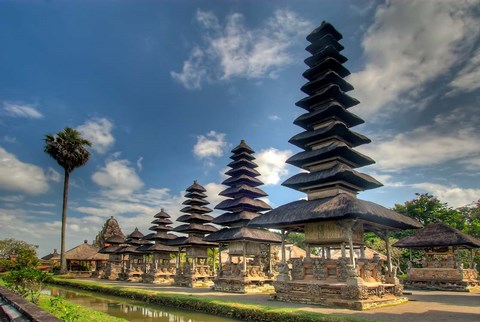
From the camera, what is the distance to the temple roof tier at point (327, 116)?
20000 mm

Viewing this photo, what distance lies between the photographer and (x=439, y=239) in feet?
85.0

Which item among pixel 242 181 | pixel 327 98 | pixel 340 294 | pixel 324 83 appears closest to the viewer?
pixel 340 294

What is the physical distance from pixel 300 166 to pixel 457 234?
47.8 ft

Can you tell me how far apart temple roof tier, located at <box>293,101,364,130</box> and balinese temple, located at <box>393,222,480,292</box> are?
12.3 metres

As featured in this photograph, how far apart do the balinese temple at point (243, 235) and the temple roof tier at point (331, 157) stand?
6.91 meters

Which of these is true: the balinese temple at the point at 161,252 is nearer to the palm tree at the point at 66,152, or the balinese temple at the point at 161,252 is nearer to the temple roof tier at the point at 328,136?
the palm tree at the point at 66,152

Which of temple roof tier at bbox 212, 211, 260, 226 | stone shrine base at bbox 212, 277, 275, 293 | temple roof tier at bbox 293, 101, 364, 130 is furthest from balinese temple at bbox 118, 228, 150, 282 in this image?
temple roof tier at bbox 293, 101, 364, 130

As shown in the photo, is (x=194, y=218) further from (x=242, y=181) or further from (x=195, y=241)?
(x=242, y=181)

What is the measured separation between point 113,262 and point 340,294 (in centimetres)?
3780

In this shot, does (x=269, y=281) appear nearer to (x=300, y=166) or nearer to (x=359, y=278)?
(x=300, y=166)

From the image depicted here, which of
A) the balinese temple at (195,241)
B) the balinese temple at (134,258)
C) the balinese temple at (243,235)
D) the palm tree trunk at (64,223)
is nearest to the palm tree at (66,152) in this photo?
the palm tree trunk at (64,223)

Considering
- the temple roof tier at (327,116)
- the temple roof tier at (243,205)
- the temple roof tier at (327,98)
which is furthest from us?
the temple roof tier at (243,205)

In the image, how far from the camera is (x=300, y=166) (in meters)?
20.7

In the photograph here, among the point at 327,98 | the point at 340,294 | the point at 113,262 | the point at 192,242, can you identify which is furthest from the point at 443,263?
the point at 113,262
